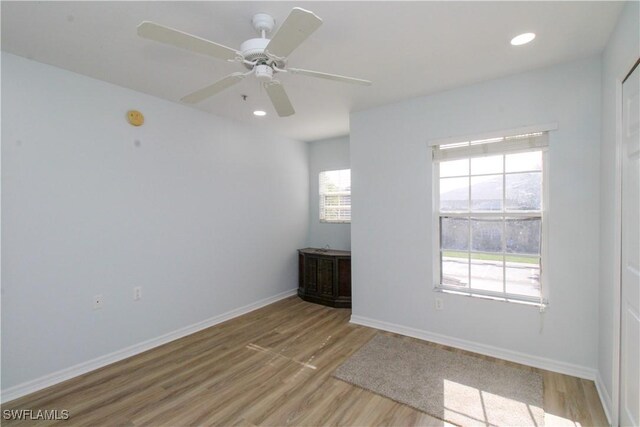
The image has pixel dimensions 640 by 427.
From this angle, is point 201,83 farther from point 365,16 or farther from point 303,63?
point 365,16

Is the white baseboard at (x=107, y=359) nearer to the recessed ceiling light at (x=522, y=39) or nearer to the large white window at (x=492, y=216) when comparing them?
the large white window at (x=492, y=216)

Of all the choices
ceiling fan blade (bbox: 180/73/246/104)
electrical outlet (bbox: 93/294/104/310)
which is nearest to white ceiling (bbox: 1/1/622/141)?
ceiling fan blade (bbox: 180/73/246/104)

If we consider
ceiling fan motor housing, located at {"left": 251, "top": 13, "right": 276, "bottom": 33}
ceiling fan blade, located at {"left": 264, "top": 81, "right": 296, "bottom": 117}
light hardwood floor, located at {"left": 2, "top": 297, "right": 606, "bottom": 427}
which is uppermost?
ceiling fan motor housing, located at {"left": 251, "top": 13, "right": 276, "bottom": 33}

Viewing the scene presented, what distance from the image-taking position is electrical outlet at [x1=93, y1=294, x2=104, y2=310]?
103 inches

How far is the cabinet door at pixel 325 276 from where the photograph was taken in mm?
4223

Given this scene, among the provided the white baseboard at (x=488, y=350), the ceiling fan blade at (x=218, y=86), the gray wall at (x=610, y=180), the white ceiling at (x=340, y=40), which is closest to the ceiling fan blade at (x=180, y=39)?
the ceiling fan blade at (x=218, y=86)

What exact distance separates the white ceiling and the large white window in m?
0.66

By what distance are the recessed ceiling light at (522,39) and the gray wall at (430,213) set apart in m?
0.59

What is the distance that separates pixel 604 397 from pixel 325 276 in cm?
291

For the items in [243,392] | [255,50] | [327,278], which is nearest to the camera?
[255,50]

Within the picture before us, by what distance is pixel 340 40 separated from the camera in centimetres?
203

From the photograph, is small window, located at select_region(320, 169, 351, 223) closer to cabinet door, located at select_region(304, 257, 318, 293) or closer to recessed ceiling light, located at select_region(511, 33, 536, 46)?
cabinet door, located at select_region(304, 257, 318, 293)

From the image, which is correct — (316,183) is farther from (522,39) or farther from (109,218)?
(522,39)

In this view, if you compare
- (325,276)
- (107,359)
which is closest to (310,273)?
(325,276)
